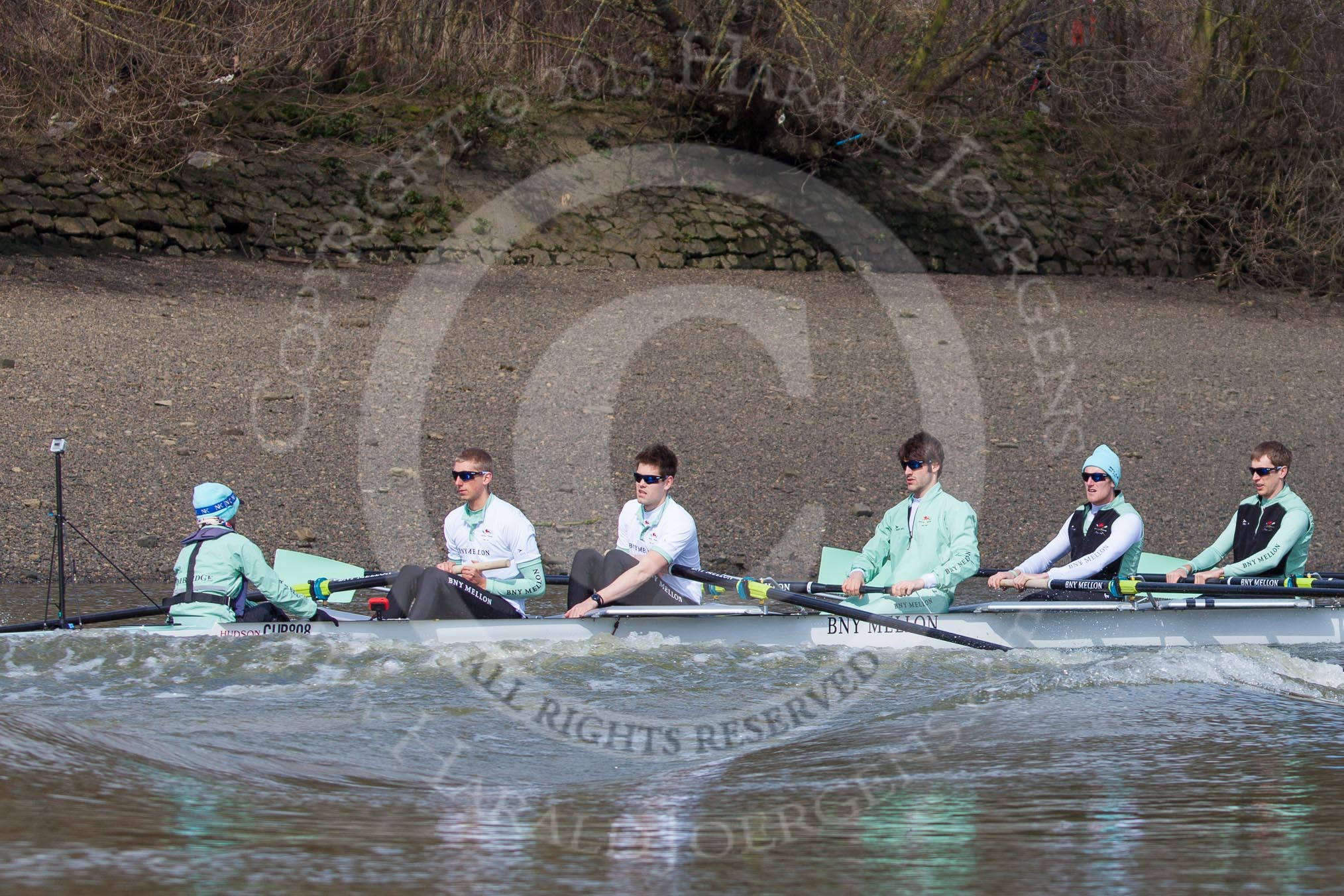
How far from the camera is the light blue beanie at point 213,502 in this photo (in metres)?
7.53

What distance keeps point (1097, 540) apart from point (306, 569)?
501 centimetres

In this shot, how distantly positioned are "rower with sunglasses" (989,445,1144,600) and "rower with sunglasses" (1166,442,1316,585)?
1.54ft

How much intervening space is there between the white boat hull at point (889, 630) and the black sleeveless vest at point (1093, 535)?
0.43 metres

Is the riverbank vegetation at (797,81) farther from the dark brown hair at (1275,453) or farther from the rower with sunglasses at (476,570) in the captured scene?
the rower with sunglasses at (476,570)

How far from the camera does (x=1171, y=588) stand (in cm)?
846

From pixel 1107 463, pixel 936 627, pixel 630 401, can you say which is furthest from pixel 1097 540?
pixel 630 401

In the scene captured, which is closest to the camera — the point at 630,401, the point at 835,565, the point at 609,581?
the point at 609,581

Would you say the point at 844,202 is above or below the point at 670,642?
above

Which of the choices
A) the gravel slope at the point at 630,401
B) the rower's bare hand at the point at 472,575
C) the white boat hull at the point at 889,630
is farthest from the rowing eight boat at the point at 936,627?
the gravel slope at the point at 630,401

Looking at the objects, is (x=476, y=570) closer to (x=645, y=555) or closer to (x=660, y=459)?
(x=645, y=555)

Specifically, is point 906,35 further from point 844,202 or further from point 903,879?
point 903,879

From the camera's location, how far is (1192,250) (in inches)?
899

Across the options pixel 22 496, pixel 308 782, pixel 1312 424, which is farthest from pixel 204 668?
pixel 1312 424

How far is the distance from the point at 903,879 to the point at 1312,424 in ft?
40.7
